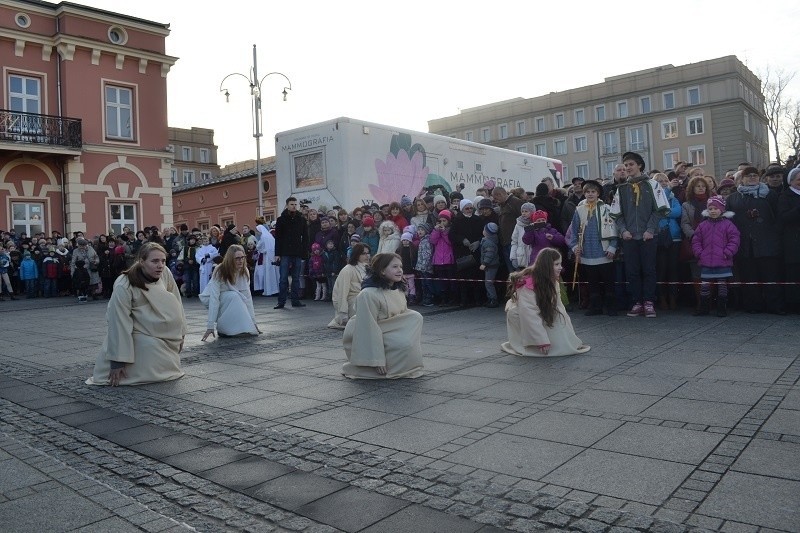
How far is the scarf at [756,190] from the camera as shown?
10211 millimetres

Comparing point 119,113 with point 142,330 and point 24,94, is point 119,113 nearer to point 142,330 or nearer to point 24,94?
point 24,94

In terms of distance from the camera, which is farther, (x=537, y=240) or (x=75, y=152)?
(x=75, y=152)

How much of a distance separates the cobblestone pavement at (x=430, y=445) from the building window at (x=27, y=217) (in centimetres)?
2012

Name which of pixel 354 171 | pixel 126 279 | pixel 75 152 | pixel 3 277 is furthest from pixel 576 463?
pixel 75 152

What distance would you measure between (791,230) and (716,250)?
108 cm

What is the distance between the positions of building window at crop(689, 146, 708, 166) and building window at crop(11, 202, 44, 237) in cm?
5561

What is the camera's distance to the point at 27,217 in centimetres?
2597

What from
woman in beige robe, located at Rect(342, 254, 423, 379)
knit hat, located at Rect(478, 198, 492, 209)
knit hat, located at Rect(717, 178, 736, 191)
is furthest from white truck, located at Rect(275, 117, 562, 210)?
woman in beige robe, located at Rect(342, 254, 423, 379)

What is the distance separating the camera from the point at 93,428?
5410mm

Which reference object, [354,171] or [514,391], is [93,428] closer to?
[514,391]

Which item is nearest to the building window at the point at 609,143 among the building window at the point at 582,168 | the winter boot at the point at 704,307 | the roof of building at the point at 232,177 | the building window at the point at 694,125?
the building window at the point at 582,168

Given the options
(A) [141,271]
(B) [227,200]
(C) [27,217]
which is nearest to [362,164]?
(A) [141,271]

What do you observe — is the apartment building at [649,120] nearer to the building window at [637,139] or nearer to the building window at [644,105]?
the building window at [644,105]

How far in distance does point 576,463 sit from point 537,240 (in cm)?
784
